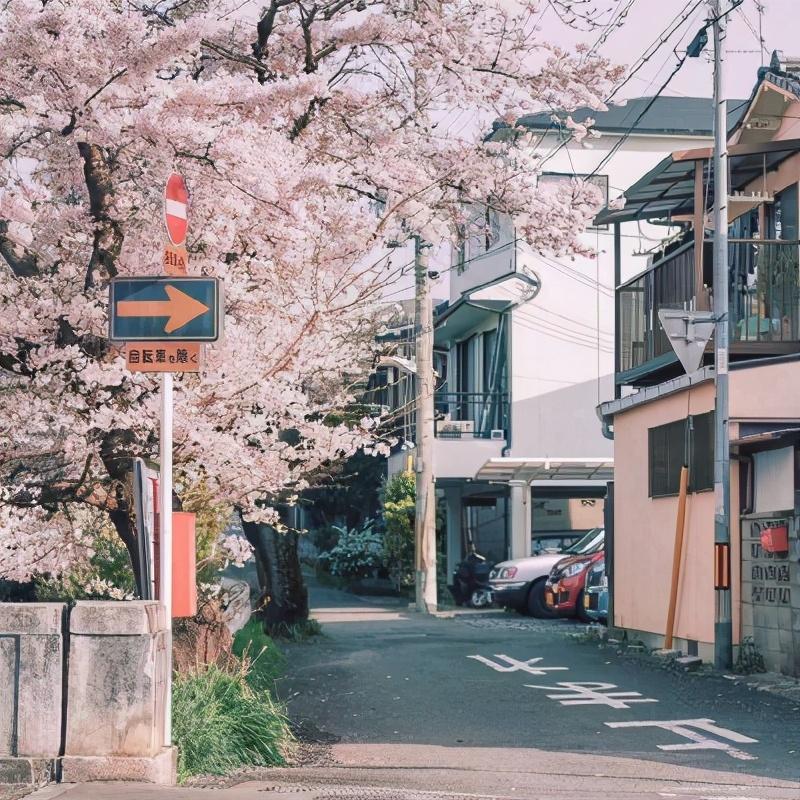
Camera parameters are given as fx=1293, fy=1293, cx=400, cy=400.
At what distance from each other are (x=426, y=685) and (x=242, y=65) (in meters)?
6.50

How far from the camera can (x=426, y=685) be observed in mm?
13383

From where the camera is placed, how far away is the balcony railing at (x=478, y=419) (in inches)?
1177

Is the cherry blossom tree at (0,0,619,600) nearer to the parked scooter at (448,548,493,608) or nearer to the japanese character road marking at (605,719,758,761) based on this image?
the japanese character road marking at (605,719,758,761)

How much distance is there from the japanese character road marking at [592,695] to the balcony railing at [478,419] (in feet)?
52.4

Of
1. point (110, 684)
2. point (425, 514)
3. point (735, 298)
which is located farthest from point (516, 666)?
point (425, 514)

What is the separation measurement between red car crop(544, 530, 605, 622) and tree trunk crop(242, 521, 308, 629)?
566 cm

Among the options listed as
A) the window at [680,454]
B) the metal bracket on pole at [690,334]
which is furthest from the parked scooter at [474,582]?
the metal bracket on pole at [690,334]

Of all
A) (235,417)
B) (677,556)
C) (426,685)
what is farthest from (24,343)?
(677,556)

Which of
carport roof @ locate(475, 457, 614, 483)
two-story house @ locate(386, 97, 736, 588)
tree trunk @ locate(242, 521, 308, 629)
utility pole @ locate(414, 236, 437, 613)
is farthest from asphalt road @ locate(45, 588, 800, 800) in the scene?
two-story house @ locate(386, 97, 736, 588)

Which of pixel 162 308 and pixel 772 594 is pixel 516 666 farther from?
pixel 162 308

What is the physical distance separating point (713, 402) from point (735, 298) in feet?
10.1

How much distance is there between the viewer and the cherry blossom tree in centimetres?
921

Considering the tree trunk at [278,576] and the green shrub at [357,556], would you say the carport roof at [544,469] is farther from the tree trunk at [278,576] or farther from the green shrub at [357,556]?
the tree trunk at [278,576]

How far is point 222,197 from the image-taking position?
961 cm
